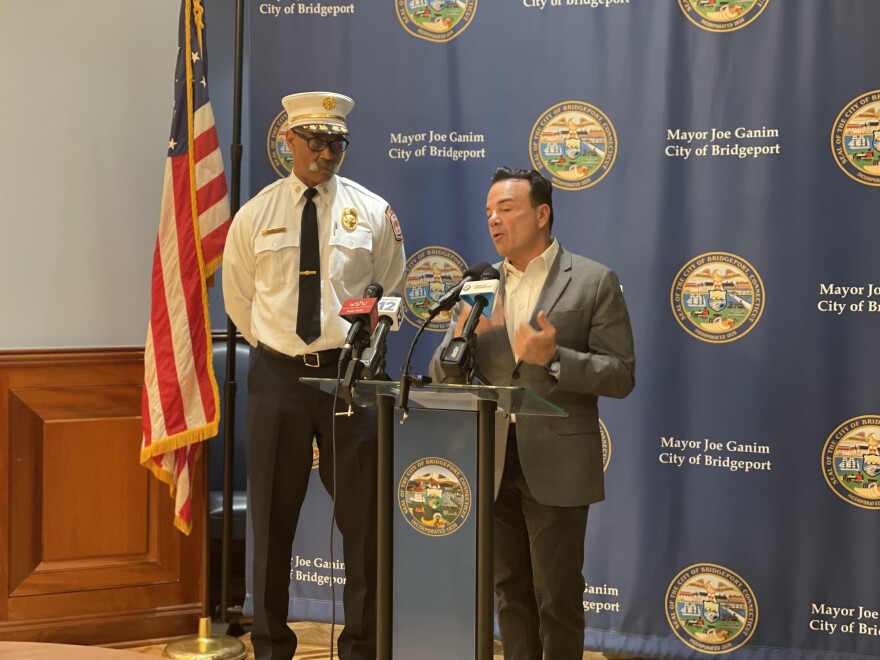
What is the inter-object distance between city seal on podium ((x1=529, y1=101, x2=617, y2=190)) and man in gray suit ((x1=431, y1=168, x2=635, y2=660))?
86 cm

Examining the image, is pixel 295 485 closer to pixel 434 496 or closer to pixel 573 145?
pixel 434 496

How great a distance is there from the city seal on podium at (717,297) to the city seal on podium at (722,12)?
0.84 meters

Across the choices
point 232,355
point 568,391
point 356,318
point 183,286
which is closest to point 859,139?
point 568,391

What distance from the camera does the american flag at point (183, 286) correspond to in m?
3.76

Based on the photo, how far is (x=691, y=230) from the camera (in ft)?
11.9

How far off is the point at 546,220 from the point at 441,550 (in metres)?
1.12

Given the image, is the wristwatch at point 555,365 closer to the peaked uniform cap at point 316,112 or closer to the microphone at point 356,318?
the microphone at point 356,318

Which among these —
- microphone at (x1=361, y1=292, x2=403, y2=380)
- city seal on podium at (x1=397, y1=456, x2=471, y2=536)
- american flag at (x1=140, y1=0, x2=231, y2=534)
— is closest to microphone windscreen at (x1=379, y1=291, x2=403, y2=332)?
microphone at (x1=361, y1=292, x2=403, y2=380)

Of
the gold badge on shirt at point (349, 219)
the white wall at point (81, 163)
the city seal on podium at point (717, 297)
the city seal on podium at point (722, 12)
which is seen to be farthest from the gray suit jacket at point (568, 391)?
the white wall at point (81, 163)

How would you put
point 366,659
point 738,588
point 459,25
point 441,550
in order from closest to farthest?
point 441,550, point 366,659, point 738,588, point 459,25

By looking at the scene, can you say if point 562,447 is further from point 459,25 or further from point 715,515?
point 459,25

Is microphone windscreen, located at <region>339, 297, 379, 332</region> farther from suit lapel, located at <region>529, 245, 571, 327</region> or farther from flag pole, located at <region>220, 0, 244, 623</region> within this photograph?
flag pole, located at <region>220, 0, 244, 623</region>

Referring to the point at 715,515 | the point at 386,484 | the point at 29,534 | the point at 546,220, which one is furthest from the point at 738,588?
the point at 29,534

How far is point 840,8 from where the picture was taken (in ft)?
11.3
